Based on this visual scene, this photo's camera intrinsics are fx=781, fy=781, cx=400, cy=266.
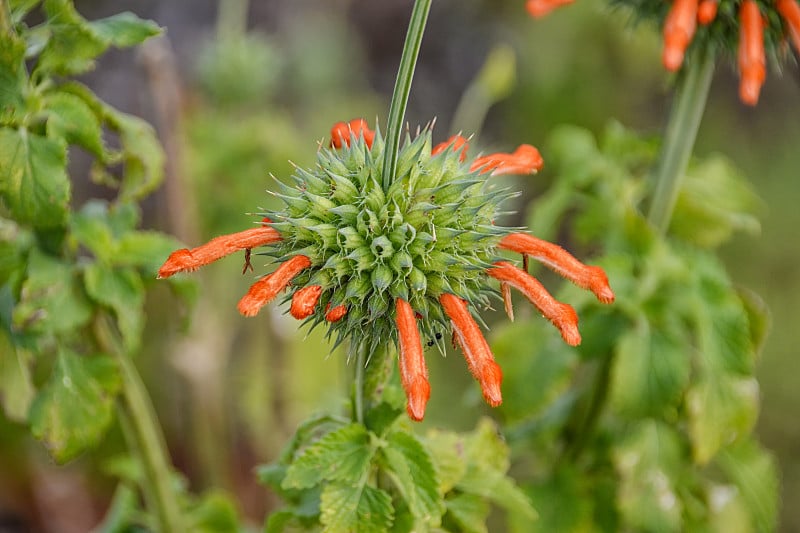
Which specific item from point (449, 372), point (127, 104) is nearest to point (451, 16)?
point (127, 104)

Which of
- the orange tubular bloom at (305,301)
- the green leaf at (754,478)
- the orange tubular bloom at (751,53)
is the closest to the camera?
the orange tubular bloom at (305,301)

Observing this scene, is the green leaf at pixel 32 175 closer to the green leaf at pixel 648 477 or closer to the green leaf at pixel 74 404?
the green leaf at pixel 74 404

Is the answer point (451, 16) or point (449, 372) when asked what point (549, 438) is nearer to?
point (449, 372)

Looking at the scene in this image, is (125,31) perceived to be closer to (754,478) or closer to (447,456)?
(447,456)

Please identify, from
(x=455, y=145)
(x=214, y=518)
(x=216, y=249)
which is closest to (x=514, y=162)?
(x=455, y=145)

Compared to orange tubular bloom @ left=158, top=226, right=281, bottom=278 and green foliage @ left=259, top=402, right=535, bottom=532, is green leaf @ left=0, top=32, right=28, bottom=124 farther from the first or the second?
green foliage @ left=259, top=402, right=535, bottom=532

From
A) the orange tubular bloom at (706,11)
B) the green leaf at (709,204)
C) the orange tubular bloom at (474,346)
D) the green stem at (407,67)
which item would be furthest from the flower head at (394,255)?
the green leaf at (709,204)
